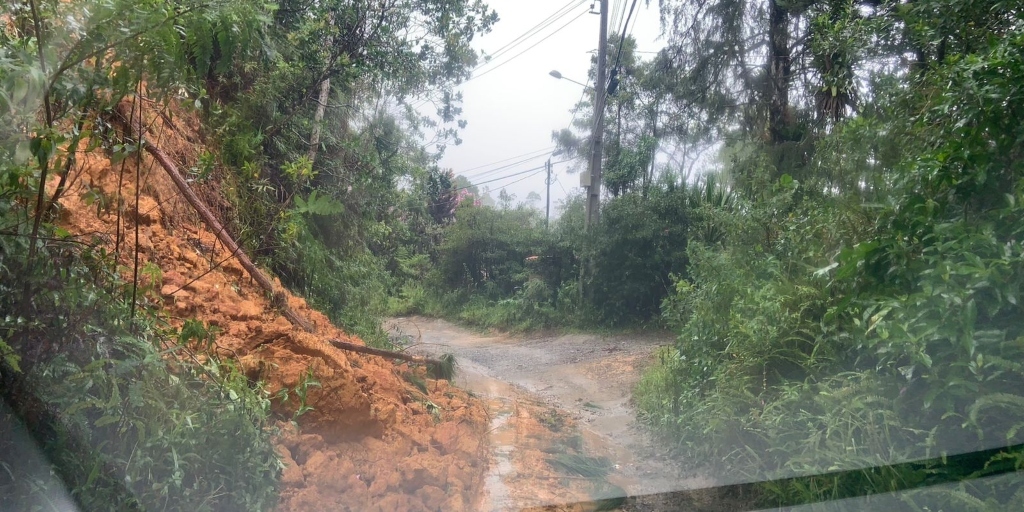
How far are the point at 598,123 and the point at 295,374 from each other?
1395 centimetres

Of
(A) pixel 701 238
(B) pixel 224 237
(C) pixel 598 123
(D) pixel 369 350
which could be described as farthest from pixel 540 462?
(C) pixel 598 123

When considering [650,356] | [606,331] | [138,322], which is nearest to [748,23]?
[650,356]

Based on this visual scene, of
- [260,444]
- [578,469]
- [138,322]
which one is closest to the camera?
[138,322]

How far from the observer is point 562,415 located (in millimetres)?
9812

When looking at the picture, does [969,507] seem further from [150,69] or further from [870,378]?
[150,69]

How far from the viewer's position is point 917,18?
19.4ft

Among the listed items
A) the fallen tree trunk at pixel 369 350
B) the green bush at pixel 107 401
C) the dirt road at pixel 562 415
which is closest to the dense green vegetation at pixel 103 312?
the green bush at pixel 107 401

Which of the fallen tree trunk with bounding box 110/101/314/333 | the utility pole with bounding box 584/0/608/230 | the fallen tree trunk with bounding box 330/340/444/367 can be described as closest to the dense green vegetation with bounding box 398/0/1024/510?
the fallen tree trunk with bounding box 330/340/444/367

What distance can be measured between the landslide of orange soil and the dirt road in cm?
55

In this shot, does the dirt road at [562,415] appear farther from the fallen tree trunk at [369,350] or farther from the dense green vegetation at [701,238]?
the fallen tree trunk at [369,350]

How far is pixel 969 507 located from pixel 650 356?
9.87 metres

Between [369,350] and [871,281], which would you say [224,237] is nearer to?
[369,350]

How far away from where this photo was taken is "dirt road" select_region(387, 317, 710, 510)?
21.2 feet

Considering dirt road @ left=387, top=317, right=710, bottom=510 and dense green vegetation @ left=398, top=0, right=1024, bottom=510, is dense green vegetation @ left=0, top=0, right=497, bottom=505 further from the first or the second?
dense green vegetation @ left=398, top=0, right=1024, bottom=510
